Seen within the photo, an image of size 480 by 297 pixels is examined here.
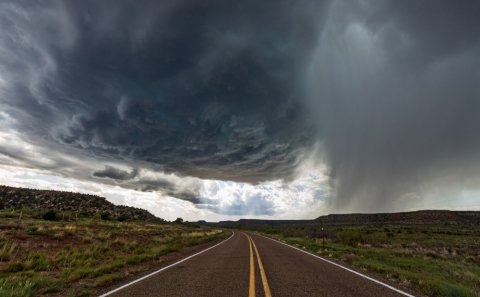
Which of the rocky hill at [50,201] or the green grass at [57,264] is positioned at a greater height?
the rocky hill at [50,201]

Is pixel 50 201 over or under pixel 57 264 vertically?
over

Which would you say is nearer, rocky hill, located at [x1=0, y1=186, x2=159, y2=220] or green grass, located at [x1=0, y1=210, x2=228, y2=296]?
green grass, located at [x1=0, y1=210, x2=228, y2=296]

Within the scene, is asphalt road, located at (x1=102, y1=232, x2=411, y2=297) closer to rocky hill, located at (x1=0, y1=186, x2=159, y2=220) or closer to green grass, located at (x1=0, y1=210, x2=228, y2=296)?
green grass, located at (x1=0, y1=210, x2=228, y2=296)

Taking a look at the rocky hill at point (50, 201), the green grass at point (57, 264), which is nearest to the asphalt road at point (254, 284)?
the green grass at point (57, 264)

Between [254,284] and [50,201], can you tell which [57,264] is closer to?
[254,284]

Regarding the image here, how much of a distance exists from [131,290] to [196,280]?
2.16 m

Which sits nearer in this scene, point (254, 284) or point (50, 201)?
point (254, 284)

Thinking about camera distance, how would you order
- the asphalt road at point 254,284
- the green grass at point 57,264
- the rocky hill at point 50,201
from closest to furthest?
the asphalt road at point 254,284 → the green grass at point 57,264 → the rocky hill at point 50,201

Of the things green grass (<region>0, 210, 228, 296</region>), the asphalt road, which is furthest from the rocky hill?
the asphalt road

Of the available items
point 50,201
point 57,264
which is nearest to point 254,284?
point 57,264

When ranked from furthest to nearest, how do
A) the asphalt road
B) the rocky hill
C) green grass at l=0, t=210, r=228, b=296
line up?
the rocky hill < green grass at l=0, t=210, r=228, b=296 < the asphalt road

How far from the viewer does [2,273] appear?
11.0 metres

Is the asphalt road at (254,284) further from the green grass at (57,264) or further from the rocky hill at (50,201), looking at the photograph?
the rocky hill at (50,201)

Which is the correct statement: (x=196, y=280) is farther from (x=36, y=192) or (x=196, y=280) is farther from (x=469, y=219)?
(x=469, y=219)
